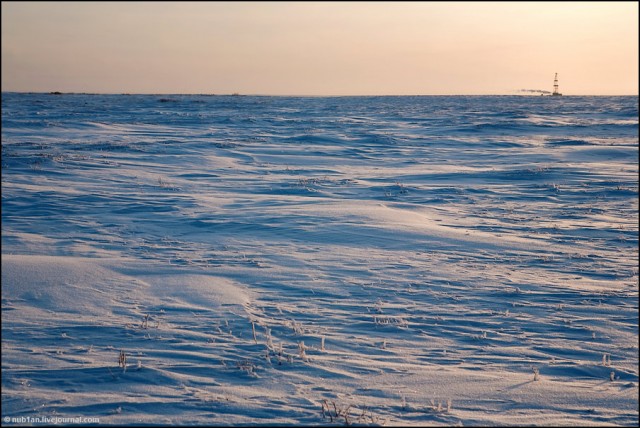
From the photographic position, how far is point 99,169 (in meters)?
14.7

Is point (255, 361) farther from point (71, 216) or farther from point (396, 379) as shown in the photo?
point (71, 216)

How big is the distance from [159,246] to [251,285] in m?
2.20

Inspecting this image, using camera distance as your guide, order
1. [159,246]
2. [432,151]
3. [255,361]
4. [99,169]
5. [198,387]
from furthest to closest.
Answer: [432,151] < [99,169] < [159,246] < [255,361] < [198,387]

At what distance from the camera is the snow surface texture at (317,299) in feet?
13.1

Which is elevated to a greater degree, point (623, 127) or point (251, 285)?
point (623, 127)

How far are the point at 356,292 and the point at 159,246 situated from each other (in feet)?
10.4

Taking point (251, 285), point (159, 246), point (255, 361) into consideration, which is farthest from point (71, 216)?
point (255, 361)

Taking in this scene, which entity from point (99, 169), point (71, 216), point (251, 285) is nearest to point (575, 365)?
A: point (251, 285)

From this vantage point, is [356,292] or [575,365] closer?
[575,365]

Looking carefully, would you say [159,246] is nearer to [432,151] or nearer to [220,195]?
[220,195]

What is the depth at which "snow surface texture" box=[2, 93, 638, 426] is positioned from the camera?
158 inches

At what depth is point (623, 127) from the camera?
29453mm

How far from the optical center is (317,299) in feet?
20.2

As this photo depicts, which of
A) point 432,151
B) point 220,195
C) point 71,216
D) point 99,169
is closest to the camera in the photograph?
point 71,216
